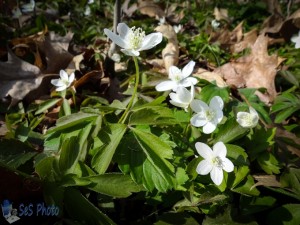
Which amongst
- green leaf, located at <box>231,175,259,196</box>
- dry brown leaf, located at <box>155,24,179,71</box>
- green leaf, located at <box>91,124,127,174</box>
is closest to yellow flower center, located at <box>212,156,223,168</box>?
green leaf, located at <box>231,175,259,196</box>

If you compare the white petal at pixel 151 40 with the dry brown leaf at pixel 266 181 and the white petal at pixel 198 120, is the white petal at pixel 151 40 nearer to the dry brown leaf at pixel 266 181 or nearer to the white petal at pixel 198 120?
the white petal at pixel 198 120

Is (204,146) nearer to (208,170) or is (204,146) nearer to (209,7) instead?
(208,170)

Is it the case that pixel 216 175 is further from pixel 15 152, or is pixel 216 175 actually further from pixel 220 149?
pixel 15 152

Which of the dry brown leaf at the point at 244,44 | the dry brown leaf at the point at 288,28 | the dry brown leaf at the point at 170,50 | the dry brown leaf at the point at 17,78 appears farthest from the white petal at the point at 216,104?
the dry brown leaf at the point at 288,28

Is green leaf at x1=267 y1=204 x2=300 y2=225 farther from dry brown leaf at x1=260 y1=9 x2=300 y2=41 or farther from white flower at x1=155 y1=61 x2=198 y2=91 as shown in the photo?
dry brown leaf at x1=260 y1=9 x2=300 y2=41

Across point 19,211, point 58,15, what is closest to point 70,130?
point 19,211
